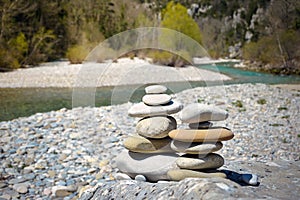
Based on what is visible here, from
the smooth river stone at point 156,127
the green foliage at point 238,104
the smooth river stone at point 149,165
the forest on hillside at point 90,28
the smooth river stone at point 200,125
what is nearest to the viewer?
Result: the smooth river stone at point 200,125

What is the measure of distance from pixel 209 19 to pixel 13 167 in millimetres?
59850

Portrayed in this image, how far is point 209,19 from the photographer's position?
61.4 m

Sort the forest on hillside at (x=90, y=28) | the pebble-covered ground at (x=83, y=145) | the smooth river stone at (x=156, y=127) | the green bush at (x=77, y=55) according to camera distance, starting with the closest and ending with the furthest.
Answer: the smooth river stone at (x=156, y=127)
the pebble-covered ground at (x=83, y=145)
the forest on hillside at (x=90, y=28)
the green bush at (x=77, y=55)

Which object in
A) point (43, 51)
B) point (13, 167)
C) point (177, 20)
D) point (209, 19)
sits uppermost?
point (209, 19)

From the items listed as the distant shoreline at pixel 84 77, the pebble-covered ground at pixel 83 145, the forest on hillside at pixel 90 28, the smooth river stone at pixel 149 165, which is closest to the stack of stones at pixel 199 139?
the smooth river stone at pixel 149 165

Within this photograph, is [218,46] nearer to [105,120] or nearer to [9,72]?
[9,72]

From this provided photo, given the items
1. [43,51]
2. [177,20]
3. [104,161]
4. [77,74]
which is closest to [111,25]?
[43,51]

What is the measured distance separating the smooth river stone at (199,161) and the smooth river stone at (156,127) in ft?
1.02

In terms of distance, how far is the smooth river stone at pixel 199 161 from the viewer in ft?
10.9

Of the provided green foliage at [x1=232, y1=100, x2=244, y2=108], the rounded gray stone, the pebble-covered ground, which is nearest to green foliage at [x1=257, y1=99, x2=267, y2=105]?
green foliage at [x1=232, y1=100, x2=244, y2=108]

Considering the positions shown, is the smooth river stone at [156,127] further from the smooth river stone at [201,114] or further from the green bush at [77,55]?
the green bush at [77,55]

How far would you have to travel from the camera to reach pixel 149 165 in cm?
367

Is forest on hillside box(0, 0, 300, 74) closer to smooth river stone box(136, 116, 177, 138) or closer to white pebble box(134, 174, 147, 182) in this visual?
smooth river stone box(136, 116, 177, 138)

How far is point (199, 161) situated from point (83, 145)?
2.98 meters
